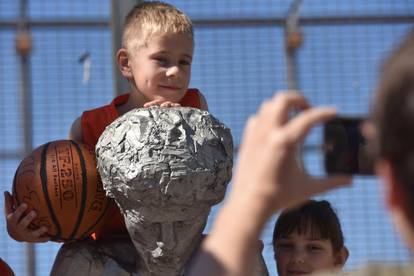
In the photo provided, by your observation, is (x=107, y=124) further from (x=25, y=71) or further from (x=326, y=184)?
(x=25, y=71)

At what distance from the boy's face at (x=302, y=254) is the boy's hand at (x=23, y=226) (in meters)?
0.78

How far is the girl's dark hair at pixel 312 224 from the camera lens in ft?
11.0

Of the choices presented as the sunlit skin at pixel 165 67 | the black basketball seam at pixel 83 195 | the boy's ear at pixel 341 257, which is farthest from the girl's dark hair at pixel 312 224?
the black basketball seam at pixel 83 195

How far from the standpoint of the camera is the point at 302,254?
3.29m

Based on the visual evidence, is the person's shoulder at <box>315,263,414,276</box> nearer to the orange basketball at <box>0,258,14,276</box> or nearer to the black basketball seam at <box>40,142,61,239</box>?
the black basketball seam at <box>40,142,61,239</box>

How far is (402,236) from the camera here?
1.22 meters

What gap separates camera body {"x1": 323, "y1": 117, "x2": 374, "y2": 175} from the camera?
1.52 m

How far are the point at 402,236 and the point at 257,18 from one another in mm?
4753

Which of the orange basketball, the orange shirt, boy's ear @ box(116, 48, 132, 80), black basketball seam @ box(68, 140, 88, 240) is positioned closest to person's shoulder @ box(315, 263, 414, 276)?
black basketball seam @ box(68, 140, 88, 240)

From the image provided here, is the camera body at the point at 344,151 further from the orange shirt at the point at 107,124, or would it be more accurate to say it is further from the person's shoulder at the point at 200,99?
the person's shoulder at the point at 200,99

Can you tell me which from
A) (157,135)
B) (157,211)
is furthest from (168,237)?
(157,135)

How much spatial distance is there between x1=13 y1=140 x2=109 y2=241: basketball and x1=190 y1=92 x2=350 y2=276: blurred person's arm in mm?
1542

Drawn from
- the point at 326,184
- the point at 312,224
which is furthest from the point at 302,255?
the point at 326,184

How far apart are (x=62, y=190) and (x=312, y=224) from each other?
912 mm
